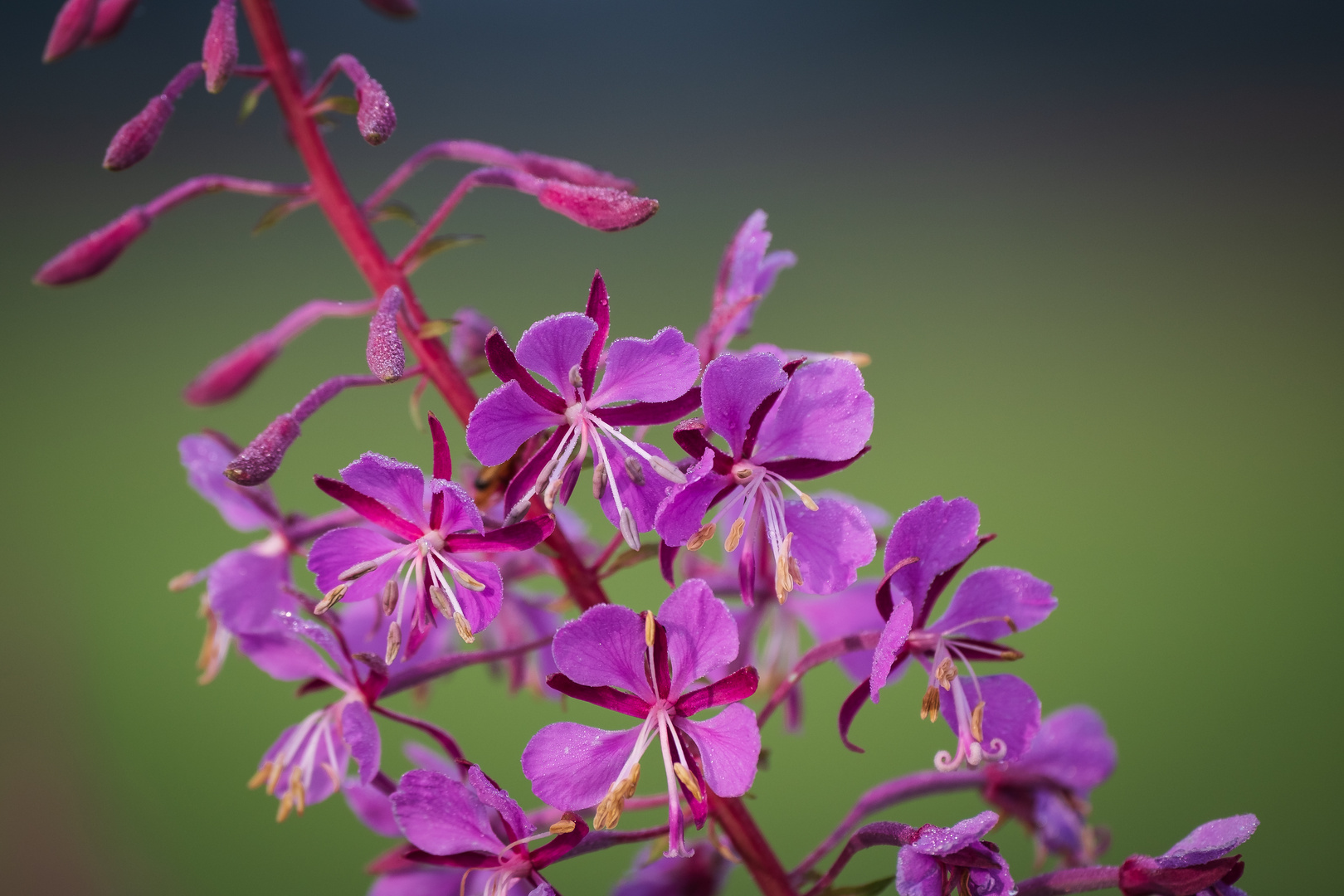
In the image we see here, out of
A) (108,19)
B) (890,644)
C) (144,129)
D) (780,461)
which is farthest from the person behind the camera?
(108,19)

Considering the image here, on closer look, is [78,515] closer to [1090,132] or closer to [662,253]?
[662,253]

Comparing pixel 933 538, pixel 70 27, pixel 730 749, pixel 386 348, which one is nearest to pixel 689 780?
pixel 730 749

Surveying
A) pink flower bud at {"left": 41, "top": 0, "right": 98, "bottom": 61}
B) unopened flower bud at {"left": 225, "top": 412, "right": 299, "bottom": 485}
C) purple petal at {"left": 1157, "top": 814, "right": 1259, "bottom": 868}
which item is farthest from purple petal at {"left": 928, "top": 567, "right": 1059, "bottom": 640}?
pink flower bud at {"left": 41, "top": 0, "right": 98, "bottom": 61}

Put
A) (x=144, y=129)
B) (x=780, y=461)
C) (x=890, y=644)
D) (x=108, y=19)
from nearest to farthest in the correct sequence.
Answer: (x=890, y=644), (x=780, y=461), (x=144, y=129), (x=108, y=19)

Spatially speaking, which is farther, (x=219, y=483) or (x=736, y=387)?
(x=219, y=483)

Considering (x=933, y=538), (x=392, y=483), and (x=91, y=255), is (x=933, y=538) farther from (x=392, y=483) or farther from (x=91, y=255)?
(x=91, y=255)

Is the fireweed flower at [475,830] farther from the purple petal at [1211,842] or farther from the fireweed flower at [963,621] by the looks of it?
the purple petal at [1211,842]
